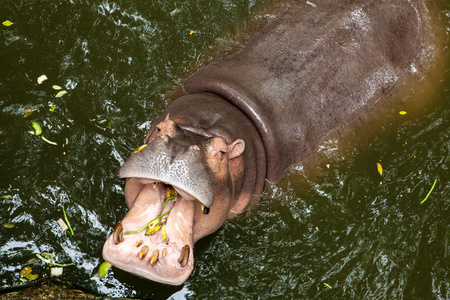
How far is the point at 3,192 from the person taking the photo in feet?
19.7

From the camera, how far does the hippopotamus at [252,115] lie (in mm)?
4695

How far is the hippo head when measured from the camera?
4.60m

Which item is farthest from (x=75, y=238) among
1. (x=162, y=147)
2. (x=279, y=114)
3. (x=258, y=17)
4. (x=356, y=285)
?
(x=258, y=17)

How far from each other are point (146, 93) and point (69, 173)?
138 centimetres

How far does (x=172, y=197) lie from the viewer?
16.6 feet

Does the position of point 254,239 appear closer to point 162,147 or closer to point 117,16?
point 162,147

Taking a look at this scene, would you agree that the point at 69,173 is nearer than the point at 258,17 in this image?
Yes

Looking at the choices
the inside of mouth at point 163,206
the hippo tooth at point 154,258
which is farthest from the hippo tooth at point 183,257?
the inside of mouth at point 163,206

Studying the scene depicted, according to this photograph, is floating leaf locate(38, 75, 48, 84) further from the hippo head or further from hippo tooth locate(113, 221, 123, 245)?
hippo tooth locate(113, 221, 123, 245)

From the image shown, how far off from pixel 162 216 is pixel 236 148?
95cm

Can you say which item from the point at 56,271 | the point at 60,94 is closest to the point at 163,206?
the point at 56,271

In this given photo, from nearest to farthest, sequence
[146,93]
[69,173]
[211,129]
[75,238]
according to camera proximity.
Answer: [211,129] < [75,238] < [69,173] < [146,93]

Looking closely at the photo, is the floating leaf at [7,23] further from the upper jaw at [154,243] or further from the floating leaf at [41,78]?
the upper jaw at [154,243]

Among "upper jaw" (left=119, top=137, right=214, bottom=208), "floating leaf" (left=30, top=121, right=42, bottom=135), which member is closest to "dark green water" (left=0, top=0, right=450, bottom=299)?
"floating leaf" (left=30, top=121, right=42, bottom=135)
